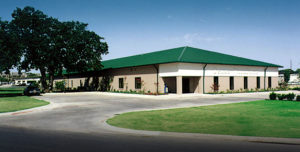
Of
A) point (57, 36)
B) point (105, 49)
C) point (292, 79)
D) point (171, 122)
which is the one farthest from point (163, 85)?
point (292, 79)

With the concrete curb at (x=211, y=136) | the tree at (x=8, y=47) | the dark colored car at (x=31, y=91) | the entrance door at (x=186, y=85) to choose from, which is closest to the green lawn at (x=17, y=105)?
the concrete curb at (x=211, y=136)

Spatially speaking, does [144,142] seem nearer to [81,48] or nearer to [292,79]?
[81,48]

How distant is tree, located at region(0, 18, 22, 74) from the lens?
1238 inches

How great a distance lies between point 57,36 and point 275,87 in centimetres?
3685

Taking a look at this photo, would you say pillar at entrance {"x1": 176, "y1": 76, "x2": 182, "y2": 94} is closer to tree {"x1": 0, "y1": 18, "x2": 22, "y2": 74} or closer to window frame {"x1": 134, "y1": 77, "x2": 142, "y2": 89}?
window frame {"x1": 134, "y1": 77, "x2": 142, "y2": 89}

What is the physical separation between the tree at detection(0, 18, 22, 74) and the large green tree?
A: 3.68ft

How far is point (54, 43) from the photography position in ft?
121

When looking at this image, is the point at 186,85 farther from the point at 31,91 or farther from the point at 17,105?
the point at 17,105

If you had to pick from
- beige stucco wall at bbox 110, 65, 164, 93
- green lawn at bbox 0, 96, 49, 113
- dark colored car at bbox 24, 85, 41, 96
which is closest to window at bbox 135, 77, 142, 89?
beige stucco wall at bbox 110, 65, 164, 93

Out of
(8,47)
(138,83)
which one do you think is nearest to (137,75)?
(138,83)

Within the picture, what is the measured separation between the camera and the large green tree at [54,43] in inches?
1393

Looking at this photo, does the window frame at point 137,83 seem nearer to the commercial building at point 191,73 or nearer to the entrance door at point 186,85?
the commercial building at point 191,73

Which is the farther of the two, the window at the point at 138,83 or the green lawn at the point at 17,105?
the window at the point at 138,83

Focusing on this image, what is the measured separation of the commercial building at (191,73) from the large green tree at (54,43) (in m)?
4.70
